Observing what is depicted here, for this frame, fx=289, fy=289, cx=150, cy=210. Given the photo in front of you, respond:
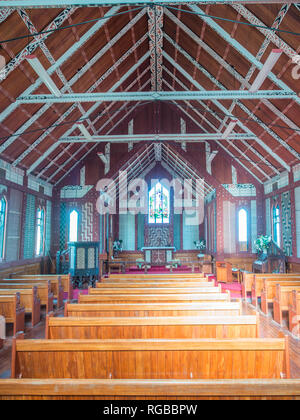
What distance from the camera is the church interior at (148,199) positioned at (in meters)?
2.51

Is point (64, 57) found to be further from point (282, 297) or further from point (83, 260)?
point (282, 297)

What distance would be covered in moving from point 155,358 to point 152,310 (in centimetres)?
144

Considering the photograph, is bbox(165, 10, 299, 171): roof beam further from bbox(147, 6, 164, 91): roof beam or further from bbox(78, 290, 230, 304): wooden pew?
bbox(78, 290, 230, 304): wooden pew

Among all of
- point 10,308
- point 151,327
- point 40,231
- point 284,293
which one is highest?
point 40,231

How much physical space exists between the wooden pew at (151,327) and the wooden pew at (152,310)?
0.55 metres

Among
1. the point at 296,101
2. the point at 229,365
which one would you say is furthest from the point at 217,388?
the point at 296,101

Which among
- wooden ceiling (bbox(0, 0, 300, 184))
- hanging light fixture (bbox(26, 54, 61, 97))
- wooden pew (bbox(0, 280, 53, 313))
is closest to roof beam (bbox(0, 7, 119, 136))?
wooden ceiling (bbox(0, 0, 300, 184))

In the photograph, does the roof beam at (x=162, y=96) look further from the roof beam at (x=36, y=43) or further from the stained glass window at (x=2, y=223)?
the stained glass window at (x=2, y=223)

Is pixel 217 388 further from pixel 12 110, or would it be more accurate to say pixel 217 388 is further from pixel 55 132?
pixel 55 132

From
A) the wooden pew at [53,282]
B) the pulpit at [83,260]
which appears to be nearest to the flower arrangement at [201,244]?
the pulpit at [83,260]

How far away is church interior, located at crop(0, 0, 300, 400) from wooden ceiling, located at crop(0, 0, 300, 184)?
0.05m

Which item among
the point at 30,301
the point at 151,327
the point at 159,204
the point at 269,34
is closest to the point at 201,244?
the point at 159,204

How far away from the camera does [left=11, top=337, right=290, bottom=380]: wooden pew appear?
248 centimetres

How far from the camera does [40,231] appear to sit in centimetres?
1248
